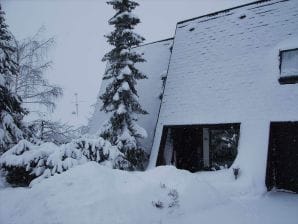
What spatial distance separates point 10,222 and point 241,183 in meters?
7.07

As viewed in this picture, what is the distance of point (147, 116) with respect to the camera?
50.9 ft

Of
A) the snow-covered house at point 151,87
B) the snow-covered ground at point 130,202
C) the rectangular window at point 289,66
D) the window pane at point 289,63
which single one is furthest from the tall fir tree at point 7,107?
the window pane at point 289,63

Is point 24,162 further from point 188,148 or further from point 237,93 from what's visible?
point 237,93

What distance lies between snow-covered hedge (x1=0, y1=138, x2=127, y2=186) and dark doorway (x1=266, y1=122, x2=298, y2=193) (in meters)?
5.78

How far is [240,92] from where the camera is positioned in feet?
39.7

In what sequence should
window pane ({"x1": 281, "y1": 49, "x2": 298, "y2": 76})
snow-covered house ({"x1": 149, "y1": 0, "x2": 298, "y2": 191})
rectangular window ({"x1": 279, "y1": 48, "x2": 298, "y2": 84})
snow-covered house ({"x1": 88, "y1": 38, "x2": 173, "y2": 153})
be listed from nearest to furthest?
1. snow-covered house ({"x1": 149, "y1": 0, "x2": 298, "y2": 191})
2. rectangular window ({"x1": 279, "y1": 48, "x2": 298, "y2": 84})
3. window pane ({"x1": 281, "y1": 49, "x2": 298, "y2": 76})
4. snow-covered house ({"x1": 88, "y1": 38, "x2": 173, "y2": 153})

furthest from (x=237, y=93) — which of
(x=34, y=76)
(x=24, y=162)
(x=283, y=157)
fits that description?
(x=34, y=76)

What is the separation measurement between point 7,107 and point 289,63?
38.5 feet

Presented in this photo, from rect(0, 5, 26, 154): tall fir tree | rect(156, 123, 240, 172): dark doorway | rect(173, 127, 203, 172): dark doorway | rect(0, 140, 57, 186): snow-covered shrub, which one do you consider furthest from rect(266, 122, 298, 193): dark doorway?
rect(0, 5, 26, 154): tall fir tree

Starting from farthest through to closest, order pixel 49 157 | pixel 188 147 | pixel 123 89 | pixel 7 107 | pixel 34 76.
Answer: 1. pixel 34 76
2. pixel 188 147
3. pixel 123 89
4. pixel 7 107
5. pixel 49 157

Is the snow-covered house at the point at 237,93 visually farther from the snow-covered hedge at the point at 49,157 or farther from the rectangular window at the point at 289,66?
the snow-covered hedge at the point at 49,157

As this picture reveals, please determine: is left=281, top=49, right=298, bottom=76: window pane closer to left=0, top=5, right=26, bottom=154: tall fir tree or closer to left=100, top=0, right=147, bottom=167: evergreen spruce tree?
left=100, top=0, right=147, bottom=167: evergreen spruce tree

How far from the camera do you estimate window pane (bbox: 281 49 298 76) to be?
1115 cm

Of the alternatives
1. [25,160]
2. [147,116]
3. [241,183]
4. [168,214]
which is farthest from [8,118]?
[241,183]
